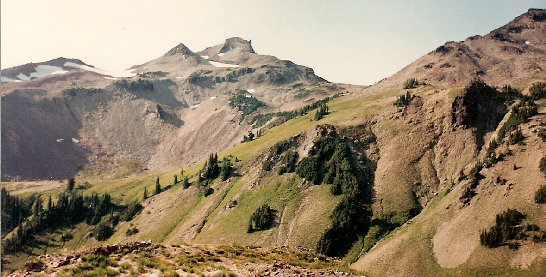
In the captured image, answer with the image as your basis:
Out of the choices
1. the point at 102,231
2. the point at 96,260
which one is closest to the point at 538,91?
the point at 96,260

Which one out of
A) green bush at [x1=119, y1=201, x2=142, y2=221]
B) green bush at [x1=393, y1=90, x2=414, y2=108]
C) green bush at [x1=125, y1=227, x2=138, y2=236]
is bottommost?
green bush at [x1=125, y1=227, x2=138, y2=236]

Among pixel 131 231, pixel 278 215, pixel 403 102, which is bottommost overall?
pixel 131 231

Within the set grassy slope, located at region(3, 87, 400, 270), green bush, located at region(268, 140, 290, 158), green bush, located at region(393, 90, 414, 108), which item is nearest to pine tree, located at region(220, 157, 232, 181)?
grassy slope, located at region(3, 87, 400, 270)

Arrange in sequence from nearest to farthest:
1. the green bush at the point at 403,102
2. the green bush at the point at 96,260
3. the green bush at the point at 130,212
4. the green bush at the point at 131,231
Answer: the green bush at the point at 96,260 → the green bush at the point at 403,102 → the green bush at the point at 131,231 → the green bush at the point at 130,212

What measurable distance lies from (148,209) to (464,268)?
116056mm

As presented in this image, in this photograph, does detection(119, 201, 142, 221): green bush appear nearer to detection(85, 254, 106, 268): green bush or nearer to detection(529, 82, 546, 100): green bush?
detection(85, 254, 106, 268): green bush

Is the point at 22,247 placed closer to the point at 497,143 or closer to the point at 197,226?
the point at 197,226

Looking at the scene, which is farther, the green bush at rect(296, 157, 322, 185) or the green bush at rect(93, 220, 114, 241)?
the green bush at rect(93, 220, 114, 241)

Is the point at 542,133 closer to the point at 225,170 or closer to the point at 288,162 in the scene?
the point at 288,162

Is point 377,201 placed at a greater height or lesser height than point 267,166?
lesser

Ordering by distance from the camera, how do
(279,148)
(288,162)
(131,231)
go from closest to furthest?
(288,162)
(279,148)
(131,231)

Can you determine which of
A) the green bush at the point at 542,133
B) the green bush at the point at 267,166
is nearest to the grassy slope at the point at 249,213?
the green bush at the point at 267,166

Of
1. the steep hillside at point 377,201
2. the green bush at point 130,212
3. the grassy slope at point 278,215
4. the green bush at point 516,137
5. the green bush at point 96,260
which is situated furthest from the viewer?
the green bush at point 130,212

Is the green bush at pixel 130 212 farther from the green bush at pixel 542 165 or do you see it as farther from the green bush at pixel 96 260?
the green bush at pixel 542 165
